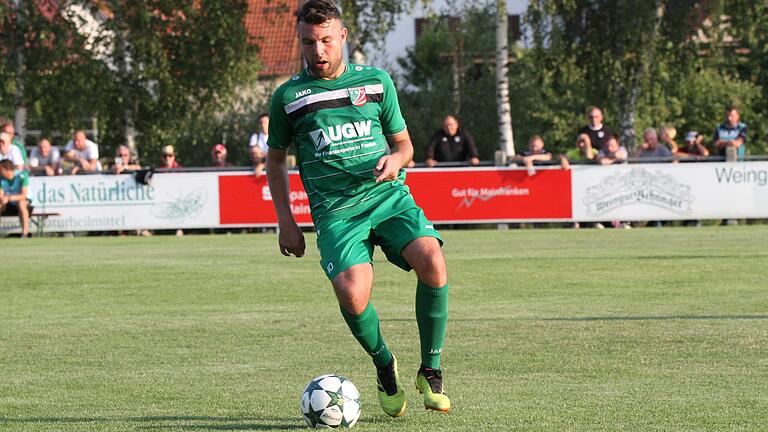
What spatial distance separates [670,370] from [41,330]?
514 cm

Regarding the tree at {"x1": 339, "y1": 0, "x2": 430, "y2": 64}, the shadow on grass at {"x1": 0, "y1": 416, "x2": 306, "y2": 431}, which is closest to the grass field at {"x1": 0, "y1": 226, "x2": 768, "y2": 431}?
the shadow on grass at {"x1": 0, "y1": 416, "x2": 306, "y2": 431}

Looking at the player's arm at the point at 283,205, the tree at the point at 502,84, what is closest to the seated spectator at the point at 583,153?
the tree at the point at 502,84

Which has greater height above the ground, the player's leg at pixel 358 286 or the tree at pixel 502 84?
the tree at pixel 502 84

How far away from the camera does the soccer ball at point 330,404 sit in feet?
21.8

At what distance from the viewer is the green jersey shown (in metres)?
7.12

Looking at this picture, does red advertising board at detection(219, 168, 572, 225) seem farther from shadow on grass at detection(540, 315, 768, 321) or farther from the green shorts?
the green shorts

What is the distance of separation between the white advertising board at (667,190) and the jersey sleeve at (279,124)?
18884mm

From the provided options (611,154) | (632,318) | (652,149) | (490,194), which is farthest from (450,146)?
(632,318)

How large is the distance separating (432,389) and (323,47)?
172 cm

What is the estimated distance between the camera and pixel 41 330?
37.0 ft

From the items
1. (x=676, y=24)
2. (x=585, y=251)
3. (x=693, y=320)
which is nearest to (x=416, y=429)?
(x=693, y=320)

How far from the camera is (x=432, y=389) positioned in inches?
279

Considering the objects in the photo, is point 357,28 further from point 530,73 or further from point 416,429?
Answer: point 416,429

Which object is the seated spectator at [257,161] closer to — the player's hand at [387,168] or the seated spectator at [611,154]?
the seated spectator at [611,154]
